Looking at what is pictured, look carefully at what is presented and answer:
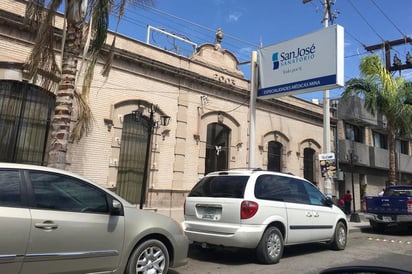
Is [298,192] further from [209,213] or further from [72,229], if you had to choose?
[72,229]

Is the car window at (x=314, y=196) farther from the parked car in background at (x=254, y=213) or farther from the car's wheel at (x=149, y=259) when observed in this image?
the car's wheel at (x=149, y=259)

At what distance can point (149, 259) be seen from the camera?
18.5ft

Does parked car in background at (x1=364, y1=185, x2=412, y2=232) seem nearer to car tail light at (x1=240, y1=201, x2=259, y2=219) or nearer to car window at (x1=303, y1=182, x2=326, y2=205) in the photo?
car window at (x1=303, y1=182, x2=326, y2=205)

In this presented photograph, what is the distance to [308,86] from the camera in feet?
44.8

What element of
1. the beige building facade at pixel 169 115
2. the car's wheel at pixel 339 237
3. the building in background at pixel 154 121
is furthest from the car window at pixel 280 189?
the beige building facade at pixel 169 115

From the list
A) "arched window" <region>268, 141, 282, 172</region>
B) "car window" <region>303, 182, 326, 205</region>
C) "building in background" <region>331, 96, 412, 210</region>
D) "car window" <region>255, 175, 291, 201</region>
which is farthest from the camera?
"building in background" <region>331, 96, 412, 210</region>

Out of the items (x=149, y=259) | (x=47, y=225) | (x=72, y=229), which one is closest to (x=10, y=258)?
(x=47, y=225)

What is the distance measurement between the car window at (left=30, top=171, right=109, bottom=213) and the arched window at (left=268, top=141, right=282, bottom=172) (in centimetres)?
1602

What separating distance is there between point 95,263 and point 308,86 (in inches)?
415

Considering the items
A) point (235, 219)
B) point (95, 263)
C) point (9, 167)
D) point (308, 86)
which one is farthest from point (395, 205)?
point (9, 167)

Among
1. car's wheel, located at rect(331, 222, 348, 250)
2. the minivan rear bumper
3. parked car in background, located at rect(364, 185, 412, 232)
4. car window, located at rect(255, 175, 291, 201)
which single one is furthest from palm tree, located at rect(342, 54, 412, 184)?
the minivan rear bumper

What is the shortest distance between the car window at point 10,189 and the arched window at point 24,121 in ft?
28.1

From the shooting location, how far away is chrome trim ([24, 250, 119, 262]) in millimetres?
4508

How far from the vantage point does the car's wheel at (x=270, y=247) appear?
7.41 meters
